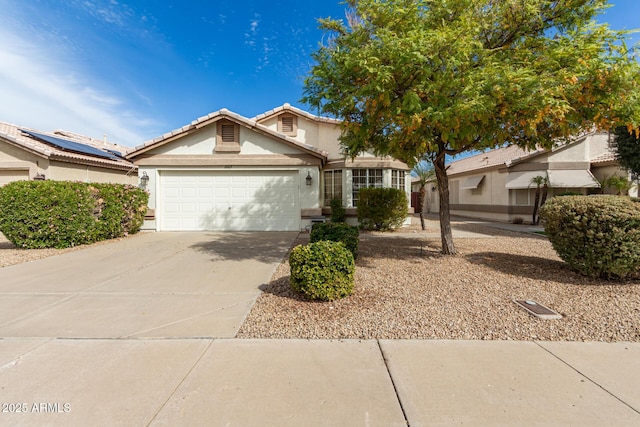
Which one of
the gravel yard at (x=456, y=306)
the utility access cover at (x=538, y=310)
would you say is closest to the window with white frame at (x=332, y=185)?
the gravel yard at (x=456, y=306)

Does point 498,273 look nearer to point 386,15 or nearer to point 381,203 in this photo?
point 386,15

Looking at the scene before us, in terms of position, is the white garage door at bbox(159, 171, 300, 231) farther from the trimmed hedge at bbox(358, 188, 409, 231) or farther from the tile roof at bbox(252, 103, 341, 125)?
the tile roof at bbox(252, 103, 341, 125)

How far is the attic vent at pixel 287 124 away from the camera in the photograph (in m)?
15.6

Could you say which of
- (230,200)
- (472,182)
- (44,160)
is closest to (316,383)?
(230,200)

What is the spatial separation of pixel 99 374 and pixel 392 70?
5.57m

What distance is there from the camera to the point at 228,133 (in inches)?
468

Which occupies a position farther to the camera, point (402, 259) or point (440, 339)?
point (402, 259)

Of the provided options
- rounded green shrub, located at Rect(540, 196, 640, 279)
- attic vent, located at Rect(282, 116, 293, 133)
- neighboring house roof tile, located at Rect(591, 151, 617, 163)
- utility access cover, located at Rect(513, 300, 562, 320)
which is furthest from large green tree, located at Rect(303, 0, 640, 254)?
neighboring house roof tile, located at Rect(591, 151, 617, 163)

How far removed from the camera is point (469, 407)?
2268 mm

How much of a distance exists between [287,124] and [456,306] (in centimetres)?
1374

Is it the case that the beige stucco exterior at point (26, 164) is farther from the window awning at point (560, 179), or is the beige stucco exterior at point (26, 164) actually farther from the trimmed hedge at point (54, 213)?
the window awning at point (560, 179)

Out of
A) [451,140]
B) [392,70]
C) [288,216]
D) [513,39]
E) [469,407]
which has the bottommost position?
[469,407]

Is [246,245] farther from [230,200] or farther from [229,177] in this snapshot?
[229,177]

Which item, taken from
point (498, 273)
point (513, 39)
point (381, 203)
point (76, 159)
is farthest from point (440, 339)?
point (76, 159)
